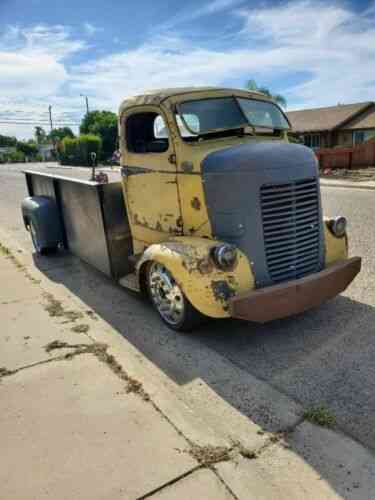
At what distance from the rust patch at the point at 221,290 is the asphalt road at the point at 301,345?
60cm

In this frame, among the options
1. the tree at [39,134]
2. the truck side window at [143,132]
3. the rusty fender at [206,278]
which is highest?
the tree at [39,134]

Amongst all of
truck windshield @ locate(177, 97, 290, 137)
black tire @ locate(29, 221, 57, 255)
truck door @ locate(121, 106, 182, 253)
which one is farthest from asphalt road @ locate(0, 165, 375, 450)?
truck windshield @ locate(177, 97, 290, 137)

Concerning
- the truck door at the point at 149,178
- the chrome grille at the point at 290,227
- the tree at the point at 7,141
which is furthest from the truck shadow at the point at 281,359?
the tree at the point at 7,141

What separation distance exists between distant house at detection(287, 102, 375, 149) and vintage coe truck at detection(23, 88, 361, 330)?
27.8 meters

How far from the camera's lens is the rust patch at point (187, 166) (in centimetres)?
397

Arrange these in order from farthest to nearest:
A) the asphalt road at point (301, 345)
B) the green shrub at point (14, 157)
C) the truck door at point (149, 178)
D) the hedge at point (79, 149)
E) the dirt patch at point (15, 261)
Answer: the green shrub at point (14, 157) → the hedge at point (79, 149) → the dirt patch at point (15, 261) → the truck door at point (149, 178) → the asphalt road at point (301, 345)

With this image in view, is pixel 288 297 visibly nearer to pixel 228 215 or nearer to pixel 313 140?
pixel 228 215

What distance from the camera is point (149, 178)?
450cm

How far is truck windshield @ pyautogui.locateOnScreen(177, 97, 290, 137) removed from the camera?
4.16 m

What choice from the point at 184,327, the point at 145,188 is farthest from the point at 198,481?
the point at 145,188

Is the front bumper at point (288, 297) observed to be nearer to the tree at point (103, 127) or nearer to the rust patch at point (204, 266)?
the rust patch at point (204, 266)

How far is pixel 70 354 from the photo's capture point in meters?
3.71

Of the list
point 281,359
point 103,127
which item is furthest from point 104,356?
point 103,127

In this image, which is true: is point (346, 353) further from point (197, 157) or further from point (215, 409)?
point (197, 157)
